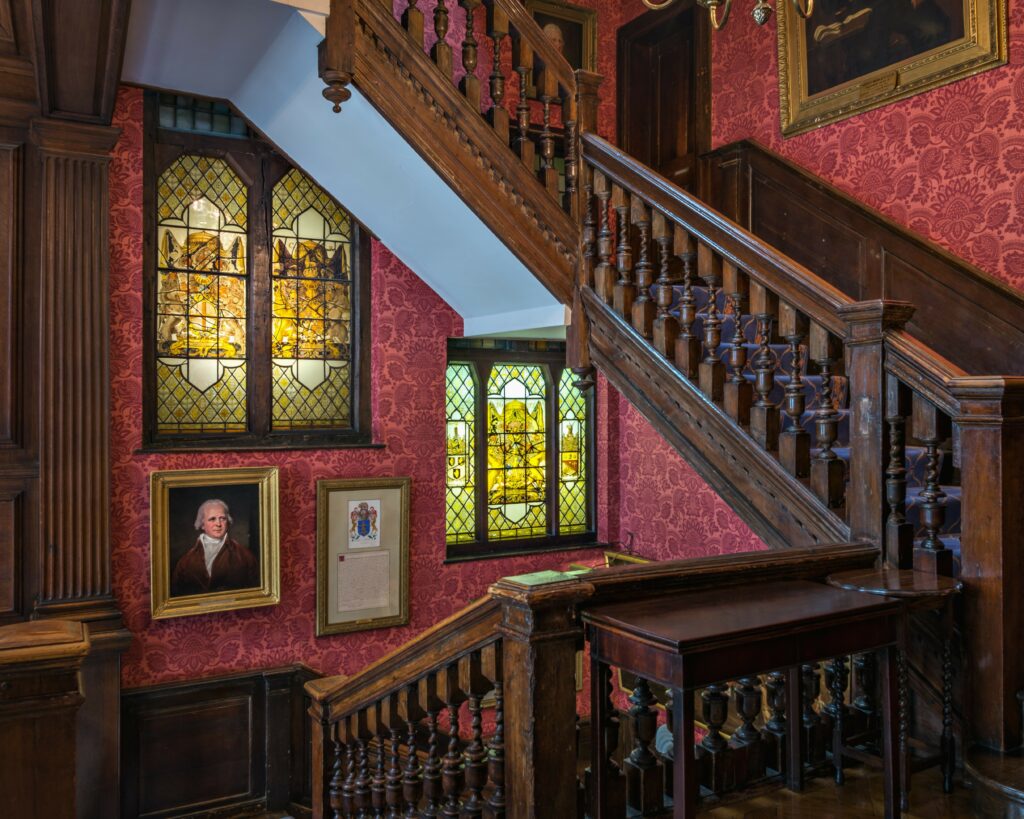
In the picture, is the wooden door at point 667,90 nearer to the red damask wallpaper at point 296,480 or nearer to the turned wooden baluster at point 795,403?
the red damask wallpaper at point 296,480

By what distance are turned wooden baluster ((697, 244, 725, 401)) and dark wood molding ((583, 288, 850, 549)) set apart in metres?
0.06

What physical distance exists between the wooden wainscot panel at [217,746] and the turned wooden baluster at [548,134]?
3162mm

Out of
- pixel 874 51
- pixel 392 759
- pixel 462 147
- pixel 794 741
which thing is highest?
pixel 874 51

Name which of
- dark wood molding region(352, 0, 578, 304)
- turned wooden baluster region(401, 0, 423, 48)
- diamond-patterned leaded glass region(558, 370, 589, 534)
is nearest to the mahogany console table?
dark wood molding region(352, 0, 578, 304)

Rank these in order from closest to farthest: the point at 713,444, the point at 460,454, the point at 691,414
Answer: the point at 713,444 → the point at 691,414 → the point at 460,454

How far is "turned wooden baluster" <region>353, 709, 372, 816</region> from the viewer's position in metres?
3.03

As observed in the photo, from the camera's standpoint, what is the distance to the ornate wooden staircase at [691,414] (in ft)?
7.05

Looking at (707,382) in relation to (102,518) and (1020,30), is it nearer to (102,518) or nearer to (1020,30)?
(1020,30)

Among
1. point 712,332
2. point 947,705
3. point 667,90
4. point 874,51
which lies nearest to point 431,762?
point 947,705

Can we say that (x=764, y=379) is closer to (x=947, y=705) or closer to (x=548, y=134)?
(x=947, y=705)

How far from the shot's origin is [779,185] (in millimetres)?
5273

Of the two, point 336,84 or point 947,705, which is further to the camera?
point 336,84

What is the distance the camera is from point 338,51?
357cm

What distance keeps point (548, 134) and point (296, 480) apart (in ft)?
8.34
